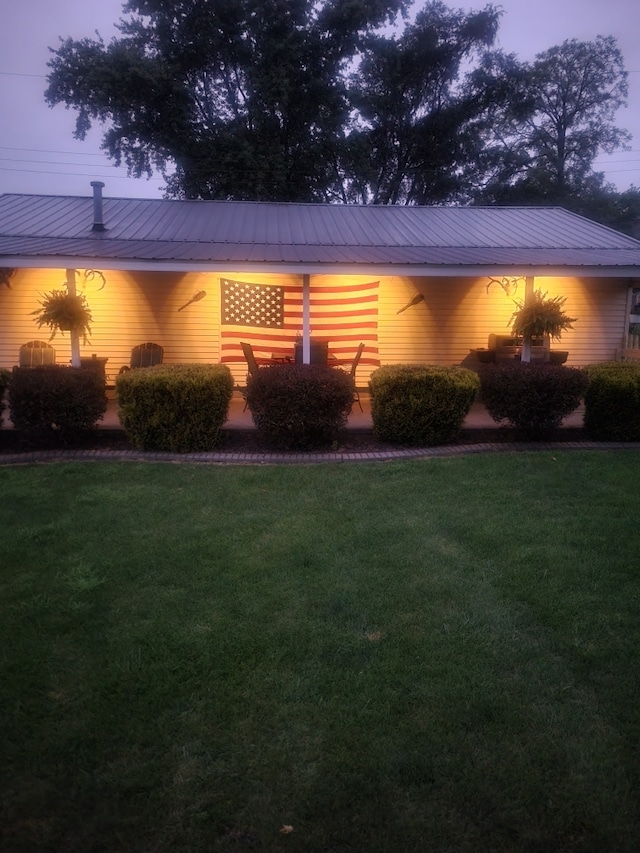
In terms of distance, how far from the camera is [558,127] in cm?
3111

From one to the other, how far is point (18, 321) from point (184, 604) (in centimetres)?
922

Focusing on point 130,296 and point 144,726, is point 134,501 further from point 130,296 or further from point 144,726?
point 130,296

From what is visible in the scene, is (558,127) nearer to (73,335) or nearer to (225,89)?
(225,89)

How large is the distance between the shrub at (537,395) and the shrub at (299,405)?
1.89 metres

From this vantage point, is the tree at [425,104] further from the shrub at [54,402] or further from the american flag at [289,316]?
the shrub at [54,402]

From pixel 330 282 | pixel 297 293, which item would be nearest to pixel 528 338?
pixel 330 282

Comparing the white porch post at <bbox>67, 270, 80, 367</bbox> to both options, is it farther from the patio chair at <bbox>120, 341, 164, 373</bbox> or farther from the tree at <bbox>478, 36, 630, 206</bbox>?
the tree at <bbox>478, 36, 630, 206</bbox>

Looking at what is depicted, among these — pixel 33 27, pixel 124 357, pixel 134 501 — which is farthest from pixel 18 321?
pixel 33 27

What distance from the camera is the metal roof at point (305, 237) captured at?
8938 millimetres

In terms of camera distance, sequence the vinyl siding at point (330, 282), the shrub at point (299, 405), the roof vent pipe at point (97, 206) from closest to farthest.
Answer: the shrub at point (299, 405) → the roof vent pipe at point (97, 206) → the vinyl siding at point (330, 282)

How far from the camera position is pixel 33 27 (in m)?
22.2

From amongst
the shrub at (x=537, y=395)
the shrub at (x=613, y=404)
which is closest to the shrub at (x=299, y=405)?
the shrub at (x=537, y=395)

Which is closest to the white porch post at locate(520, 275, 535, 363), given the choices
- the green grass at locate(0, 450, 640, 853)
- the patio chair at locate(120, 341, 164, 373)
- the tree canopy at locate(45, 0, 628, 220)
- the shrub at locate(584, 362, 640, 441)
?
the shrub at locate(584, 362, 640, 441)

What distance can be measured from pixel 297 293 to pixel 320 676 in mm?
8970
